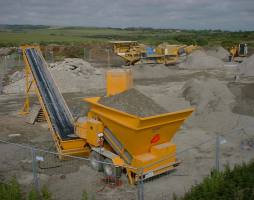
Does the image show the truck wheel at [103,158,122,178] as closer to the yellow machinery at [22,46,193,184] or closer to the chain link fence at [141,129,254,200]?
the yellow machinery at [22,46,193,184]

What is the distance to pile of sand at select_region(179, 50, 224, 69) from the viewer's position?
3738 centimetres

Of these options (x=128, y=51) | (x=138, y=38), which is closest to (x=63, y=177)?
(x=128, y=51)

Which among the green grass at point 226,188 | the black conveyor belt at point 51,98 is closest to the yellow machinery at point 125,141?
the black conveyor belt at point 51,98

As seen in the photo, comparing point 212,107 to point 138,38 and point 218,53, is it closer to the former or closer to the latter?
point 218,53

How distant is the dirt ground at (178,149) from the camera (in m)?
8.84

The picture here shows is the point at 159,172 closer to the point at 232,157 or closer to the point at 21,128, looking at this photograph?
the point at 232,157

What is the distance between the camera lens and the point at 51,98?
529 inches

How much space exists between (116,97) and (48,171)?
9.19 ft

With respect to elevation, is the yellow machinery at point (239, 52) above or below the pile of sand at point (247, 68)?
above

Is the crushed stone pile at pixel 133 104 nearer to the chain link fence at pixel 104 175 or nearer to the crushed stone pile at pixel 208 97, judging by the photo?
the chain link fence at pixel 104 175

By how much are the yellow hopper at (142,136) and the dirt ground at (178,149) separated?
0.58m

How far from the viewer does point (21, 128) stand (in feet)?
49.6

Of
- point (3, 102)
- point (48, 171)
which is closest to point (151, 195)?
point (48, 171)

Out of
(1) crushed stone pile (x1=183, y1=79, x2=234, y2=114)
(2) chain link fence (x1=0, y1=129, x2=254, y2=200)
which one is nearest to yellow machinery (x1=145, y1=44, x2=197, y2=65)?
(1) crushed stone pile (x1=183, y1=79, x2=234, y2=114)
